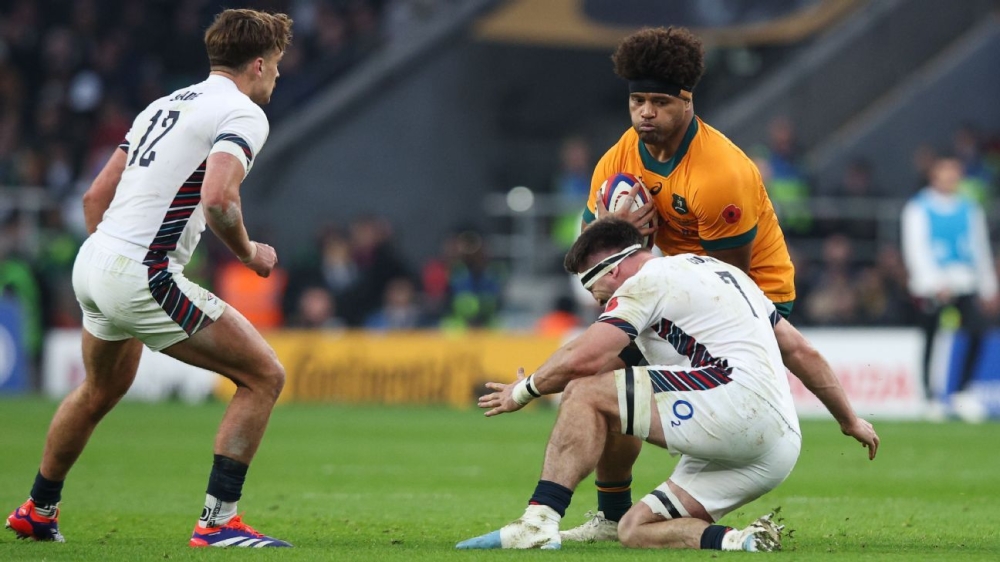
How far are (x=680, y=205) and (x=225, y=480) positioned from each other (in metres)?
2.50

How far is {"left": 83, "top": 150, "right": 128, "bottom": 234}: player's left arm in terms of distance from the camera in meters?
6.98

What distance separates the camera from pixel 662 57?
7.10m

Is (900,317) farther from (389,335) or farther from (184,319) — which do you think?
(184,319)

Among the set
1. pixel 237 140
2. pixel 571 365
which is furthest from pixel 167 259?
pixel 571 365

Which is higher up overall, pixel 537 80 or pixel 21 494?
pixel 537 80

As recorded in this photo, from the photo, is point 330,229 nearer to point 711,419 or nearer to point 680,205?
point 680,205

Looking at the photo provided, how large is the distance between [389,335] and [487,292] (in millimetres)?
1854

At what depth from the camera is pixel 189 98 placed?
6.80 m

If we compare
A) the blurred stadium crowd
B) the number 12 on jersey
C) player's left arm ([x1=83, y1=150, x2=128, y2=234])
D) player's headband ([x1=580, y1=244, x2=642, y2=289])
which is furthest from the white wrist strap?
the blurred stadium crowd

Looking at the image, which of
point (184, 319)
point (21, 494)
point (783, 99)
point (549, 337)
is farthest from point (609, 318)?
point (783, 99)

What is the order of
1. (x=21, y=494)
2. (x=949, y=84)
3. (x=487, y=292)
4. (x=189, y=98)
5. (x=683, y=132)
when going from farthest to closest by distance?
(x=949, y=84) → (x=487, y=292) → (x=21, y=494) → (x=683, y=132) → (x=189, y=98)

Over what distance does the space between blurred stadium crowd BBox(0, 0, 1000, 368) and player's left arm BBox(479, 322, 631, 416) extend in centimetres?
1295

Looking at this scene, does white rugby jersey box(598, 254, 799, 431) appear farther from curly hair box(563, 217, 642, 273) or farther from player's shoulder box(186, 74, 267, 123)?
player's shoulder box(186, 74, 267, 123)

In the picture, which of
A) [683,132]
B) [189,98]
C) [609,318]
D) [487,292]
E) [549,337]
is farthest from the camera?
[487,292]
